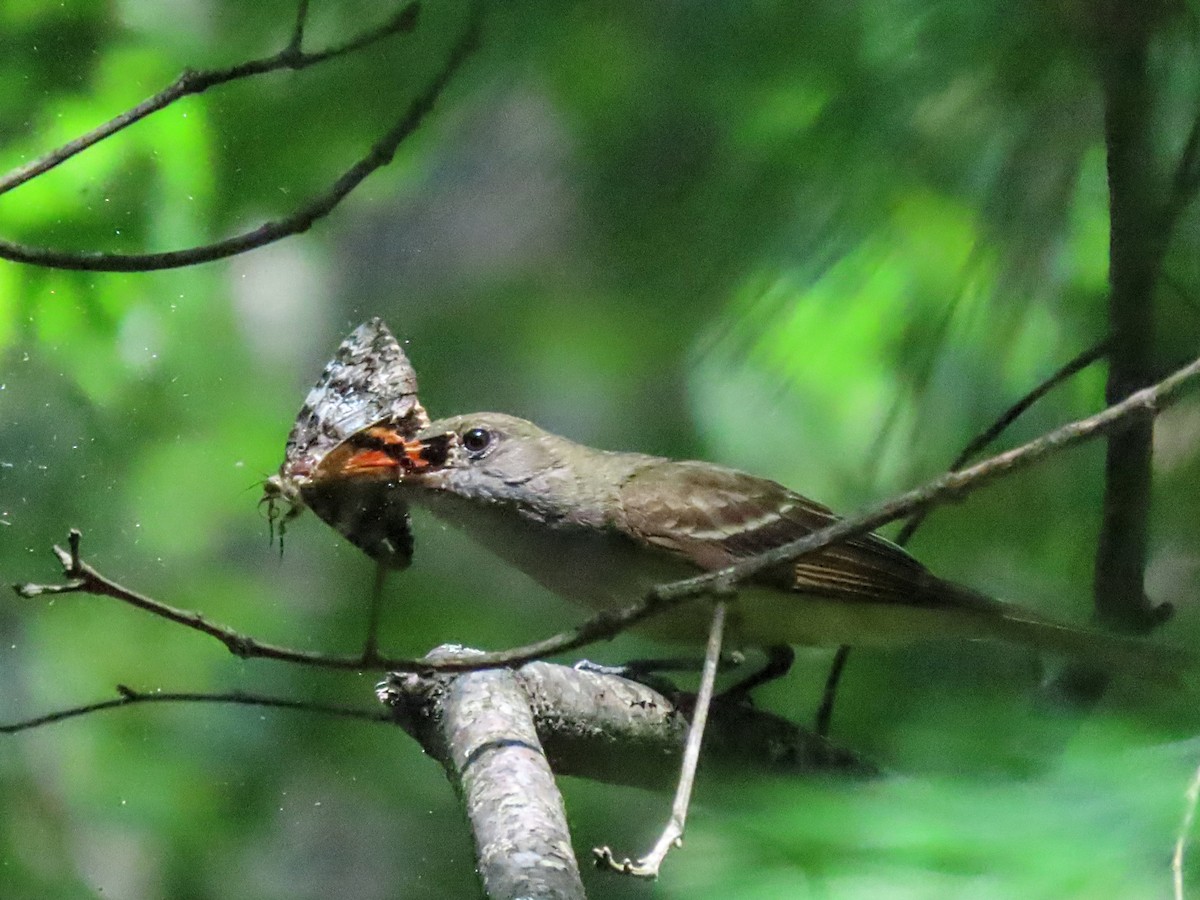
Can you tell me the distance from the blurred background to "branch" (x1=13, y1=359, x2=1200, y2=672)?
0.10 metres

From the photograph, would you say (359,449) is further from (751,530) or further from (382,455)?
(751,530)

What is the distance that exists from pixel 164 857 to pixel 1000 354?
103 cm

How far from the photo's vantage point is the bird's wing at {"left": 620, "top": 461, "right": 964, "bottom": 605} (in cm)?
97

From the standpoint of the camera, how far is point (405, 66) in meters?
0.80

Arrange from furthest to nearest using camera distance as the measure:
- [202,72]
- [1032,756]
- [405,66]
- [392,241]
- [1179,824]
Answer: [392,241], [202,72], [405,66], [1032,756], [1179,824]

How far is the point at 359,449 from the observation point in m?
0.92

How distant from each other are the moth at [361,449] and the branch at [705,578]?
271 millimetres

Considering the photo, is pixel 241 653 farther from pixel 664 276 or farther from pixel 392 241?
pixel 392 241

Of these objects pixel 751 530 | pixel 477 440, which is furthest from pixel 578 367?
pixel 751 530

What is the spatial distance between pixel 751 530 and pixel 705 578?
33 centimetres

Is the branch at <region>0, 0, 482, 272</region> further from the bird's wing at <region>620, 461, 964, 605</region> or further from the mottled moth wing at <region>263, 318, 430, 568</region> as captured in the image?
the bird's wing at <region>620, 461, 964, 605</region>

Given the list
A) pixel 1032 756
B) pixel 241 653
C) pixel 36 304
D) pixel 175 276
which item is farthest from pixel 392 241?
pixel 1032 756

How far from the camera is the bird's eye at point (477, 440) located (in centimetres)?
106

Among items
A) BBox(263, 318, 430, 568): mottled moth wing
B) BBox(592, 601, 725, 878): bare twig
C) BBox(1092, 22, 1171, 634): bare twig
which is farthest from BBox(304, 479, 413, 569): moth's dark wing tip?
BBox(1092, 22, 1171, 634): bare twig
